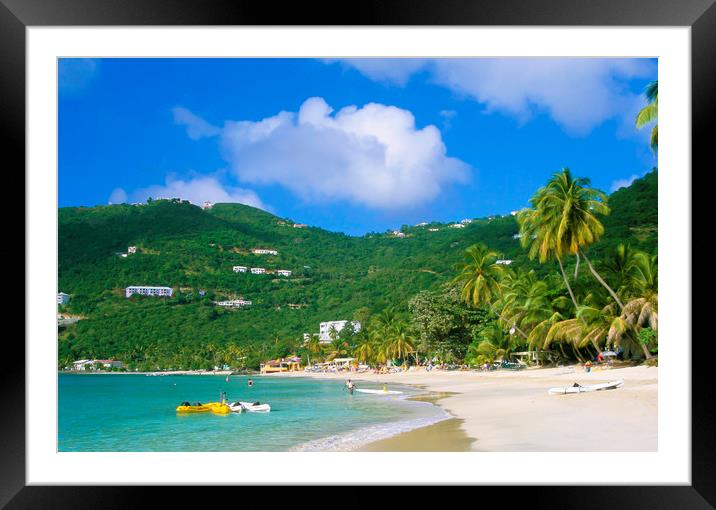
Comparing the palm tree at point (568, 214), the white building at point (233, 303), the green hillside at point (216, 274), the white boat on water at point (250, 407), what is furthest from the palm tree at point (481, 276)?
the white building at point (233, 303)

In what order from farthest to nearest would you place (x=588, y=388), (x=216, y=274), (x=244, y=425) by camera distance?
1. (x=216, y=274)
2. (x=244, y=425)
3. (x=588, y=388)

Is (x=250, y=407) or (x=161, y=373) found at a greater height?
(x=250, y=407)

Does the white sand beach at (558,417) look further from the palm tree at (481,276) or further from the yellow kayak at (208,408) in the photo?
the palm tree at (481,276)

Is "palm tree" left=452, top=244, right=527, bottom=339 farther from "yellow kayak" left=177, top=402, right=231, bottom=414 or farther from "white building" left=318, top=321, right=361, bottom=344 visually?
"white building" left=318, top=321, right=361, bottom=344

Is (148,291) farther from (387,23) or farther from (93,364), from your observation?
(387,23)

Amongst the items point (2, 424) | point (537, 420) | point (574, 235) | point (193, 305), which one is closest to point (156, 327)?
point (193, 305)

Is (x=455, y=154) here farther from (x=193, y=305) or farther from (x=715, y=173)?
(x=715, y=173)

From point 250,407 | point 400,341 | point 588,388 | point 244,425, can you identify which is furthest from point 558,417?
point 400,341
